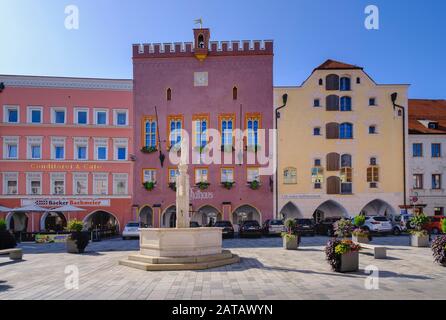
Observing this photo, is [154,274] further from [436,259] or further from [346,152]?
[346,152]

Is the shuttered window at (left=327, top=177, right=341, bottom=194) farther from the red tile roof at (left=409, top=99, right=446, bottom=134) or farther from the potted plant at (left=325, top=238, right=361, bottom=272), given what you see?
the potted plant at (left=325, top=238, right=361, bottom=272)

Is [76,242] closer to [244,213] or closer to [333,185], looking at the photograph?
[244,213]

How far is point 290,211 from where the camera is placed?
3816 cm

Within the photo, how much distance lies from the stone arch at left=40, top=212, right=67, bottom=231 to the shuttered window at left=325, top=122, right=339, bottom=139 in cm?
2473

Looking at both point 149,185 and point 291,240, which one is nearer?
point 291,240

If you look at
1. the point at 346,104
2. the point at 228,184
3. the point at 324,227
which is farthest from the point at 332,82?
the point at 324,227

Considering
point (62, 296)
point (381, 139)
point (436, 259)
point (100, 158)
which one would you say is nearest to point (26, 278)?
point (62, 296)

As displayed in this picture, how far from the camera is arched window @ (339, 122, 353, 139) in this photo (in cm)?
3741

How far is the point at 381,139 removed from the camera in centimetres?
3725

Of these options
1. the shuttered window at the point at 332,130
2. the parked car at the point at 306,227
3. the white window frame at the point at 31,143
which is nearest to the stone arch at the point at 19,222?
the white window frame at the point at 31,143

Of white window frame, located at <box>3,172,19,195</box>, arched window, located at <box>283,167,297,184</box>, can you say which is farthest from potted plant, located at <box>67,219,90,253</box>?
arched window, located at <box>283,167,297,184</box>

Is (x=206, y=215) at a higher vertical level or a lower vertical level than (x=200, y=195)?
lower

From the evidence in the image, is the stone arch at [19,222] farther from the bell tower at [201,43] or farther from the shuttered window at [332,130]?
the shuttered window at [332,130]

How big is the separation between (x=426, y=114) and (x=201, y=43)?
23.3 meters
